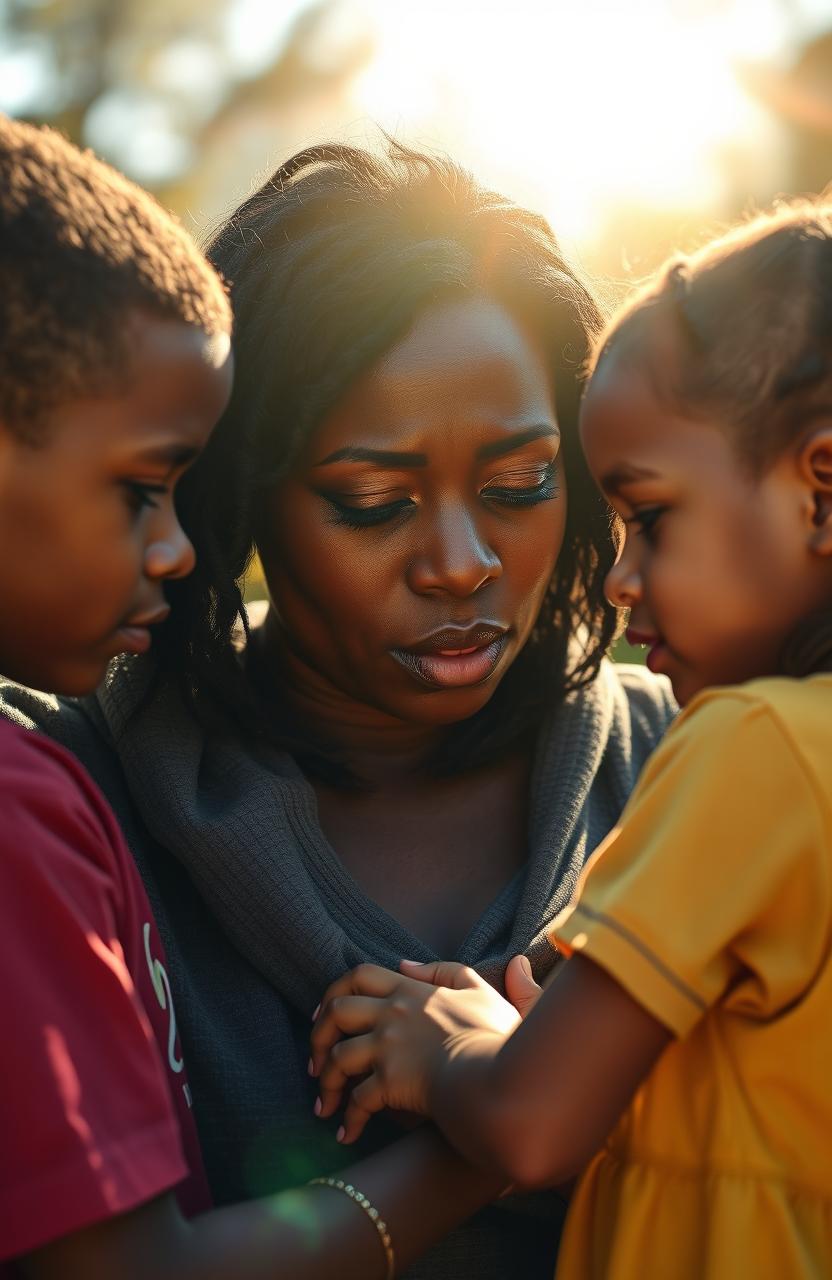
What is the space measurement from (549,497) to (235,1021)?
3.26 ft

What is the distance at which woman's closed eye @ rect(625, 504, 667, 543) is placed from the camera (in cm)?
183

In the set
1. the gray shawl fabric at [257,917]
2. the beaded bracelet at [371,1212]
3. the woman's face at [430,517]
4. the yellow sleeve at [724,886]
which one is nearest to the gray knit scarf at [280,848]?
the gray shawl fabric at [257,917]

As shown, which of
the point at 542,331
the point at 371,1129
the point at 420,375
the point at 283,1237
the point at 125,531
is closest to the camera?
the point at 283,1237

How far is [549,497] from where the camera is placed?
2.52 m

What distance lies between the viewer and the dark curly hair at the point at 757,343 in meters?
1.73

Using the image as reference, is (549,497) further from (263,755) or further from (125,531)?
(125,531)

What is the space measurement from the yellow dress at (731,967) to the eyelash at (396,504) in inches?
33.2

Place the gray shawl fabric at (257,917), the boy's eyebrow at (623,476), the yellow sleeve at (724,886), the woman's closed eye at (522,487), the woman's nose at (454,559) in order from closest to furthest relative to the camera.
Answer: the yellow sleeve at (724,886), the boy's eyebrow at (623,476), the gray shawl fabric at (257,917), the woman's nose at (454,559), the woman's closed eye at (522,487)

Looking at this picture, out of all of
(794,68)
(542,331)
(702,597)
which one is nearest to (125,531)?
(702,597)

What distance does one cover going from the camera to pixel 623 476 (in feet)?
6.08

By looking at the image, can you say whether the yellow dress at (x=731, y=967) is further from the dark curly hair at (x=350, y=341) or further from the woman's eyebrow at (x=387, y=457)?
the dark curly hair at (x=350, y=341)

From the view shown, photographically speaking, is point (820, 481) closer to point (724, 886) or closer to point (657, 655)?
point (657, 655)

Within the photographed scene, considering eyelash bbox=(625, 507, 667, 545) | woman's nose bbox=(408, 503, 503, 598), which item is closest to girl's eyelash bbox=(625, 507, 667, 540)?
eyelash bbox=(625, 507, 667, 545)

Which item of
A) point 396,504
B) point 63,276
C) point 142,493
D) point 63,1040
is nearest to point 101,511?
point 142,493
